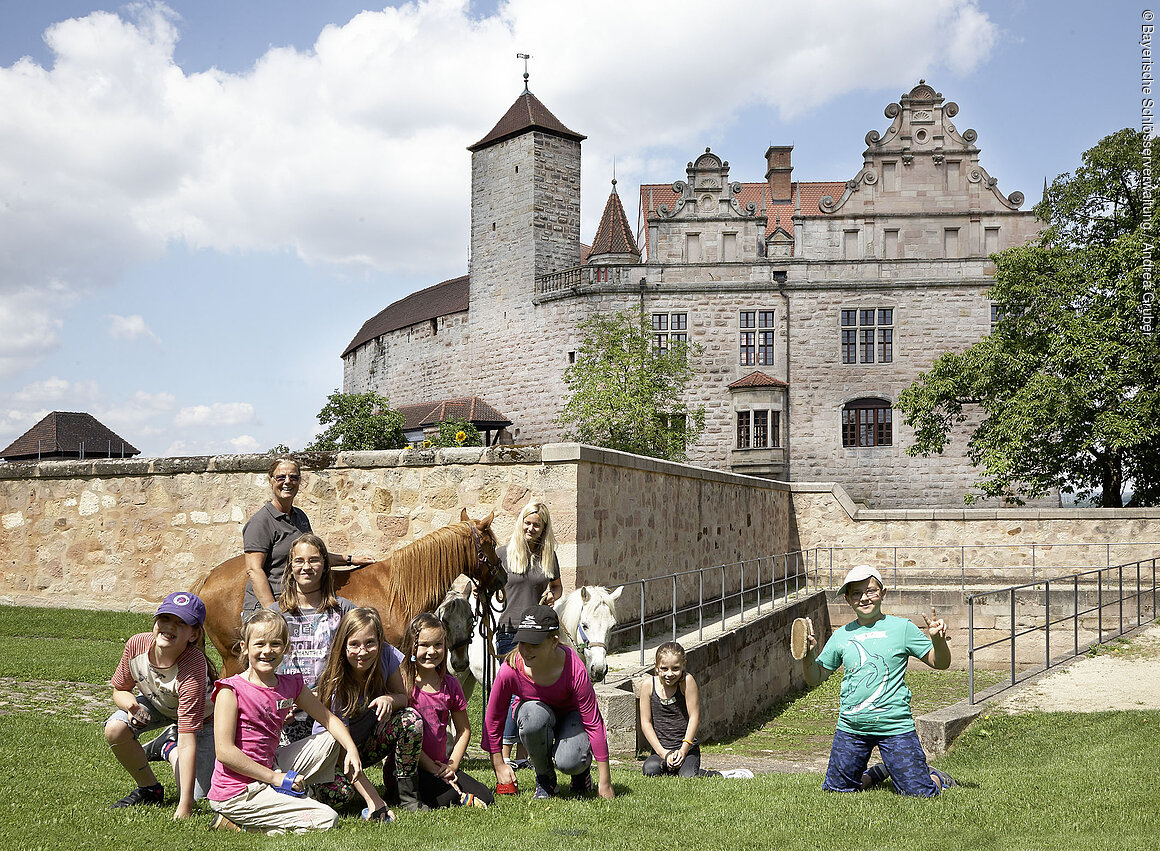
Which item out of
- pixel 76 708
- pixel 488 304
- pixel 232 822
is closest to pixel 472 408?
pixel 488 304

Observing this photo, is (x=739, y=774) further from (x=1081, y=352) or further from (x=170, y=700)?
(x=1081, y=352)

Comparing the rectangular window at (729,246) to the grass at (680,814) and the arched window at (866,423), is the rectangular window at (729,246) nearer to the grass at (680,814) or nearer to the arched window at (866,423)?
the arched window at (866,423)

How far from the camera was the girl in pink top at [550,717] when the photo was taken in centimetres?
502

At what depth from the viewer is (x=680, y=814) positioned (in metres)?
4.89

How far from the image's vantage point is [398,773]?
4.85m

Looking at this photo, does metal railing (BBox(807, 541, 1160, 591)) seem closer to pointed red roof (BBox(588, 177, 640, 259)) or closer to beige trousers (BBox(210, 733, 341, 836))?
beige trousers (BBox(210, 733, 341, 836))

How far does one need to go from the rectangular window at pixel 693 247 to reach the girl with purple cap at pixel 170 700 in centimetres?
3668

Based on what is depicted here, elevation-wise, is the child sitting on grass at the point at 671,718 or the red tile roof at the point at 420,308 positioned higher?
the red tile roof at the point at 420,308

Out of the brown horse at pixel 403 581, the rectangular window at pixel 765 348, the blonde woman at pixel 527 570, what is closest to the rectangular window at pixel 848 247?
the rectangular window at pixel 765 348

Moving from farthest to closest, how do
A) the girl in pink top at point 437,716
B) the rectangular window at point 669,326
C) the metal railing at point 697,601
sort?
the rectangular window at point 669,326, the metal railing at point 697,601, the girl in pink top at point 437,716

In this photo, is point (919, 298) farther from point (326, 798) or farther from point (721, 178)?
point (326, 798)

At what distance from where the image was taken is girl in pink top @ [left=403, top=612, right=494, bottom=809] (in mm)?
4867

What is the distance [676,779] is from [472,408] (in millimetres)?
38848

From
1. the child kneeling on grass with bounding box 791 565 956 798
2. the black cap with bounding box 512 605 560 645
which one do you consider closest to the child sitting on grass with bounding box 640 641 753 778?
the child kneeling on grass with bounding box 791 565 956 798
